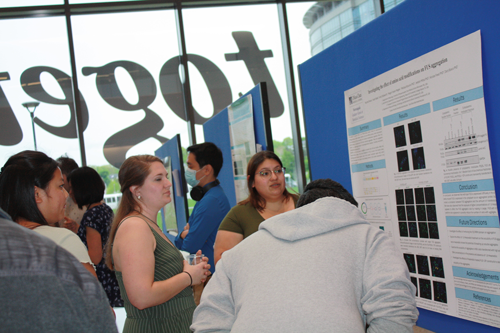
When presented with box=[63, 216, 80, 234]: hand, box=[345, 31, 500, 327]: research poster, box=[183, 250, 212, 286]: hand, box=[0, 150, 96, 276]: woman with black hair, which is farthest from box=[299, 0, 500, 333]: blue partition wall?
box=[63, 216, 80, 234]: hand

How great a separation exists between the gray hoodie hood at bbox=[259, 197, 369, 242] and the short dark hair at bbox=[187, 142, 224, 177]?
68.1 inches

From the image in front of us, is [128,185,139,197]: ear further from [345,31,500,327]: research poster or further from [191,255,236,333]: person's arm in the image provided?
[345,31,500,327]: research poster

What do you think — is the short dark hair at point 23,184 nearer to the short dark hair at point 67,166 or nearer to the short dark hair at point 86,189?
the short dark hair at point 86,189

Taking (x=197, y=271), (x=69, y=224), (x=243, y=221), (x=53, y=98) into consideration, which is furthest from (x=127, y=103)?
(x=197, y=271)

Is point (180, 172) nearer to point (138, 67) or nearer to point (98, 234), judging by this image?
point (98, 234)

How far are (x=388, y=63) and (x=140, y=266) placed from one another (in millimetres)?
1441

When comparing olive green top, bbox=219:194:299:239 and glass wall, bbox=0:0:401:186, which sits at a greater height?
glass wall, bbox=0:0:401:186

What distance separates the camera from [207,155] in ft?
9.84

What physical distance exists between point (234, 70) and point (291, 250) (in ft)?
16.4

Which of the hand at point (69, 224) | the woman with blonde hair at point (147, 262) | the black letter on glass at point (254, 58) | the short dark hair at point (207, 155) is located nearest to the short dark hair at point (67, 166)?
the hand at point (69, 224)

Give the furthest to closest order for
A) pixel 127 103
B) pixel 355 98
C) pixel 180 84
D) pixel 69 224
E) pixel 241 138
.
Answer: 1. pixel 180 84
2. pixel 127 103
3. pixel 241 138
4. pixel 69 224
5. pixel 355 98

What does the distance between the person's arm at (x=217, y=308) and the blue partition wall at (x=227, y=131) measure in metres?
1.36

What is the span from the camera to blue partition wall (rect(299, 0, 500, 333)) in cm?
148

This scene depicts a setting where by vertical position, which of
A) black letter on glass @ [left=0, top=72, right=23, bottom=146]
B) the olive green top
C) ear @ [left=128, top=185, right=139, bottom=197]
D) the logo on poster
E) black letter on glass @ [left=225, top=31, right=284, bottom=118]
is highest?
black letter on glass @ [left=225, top=31, right=284, bottom=118]
